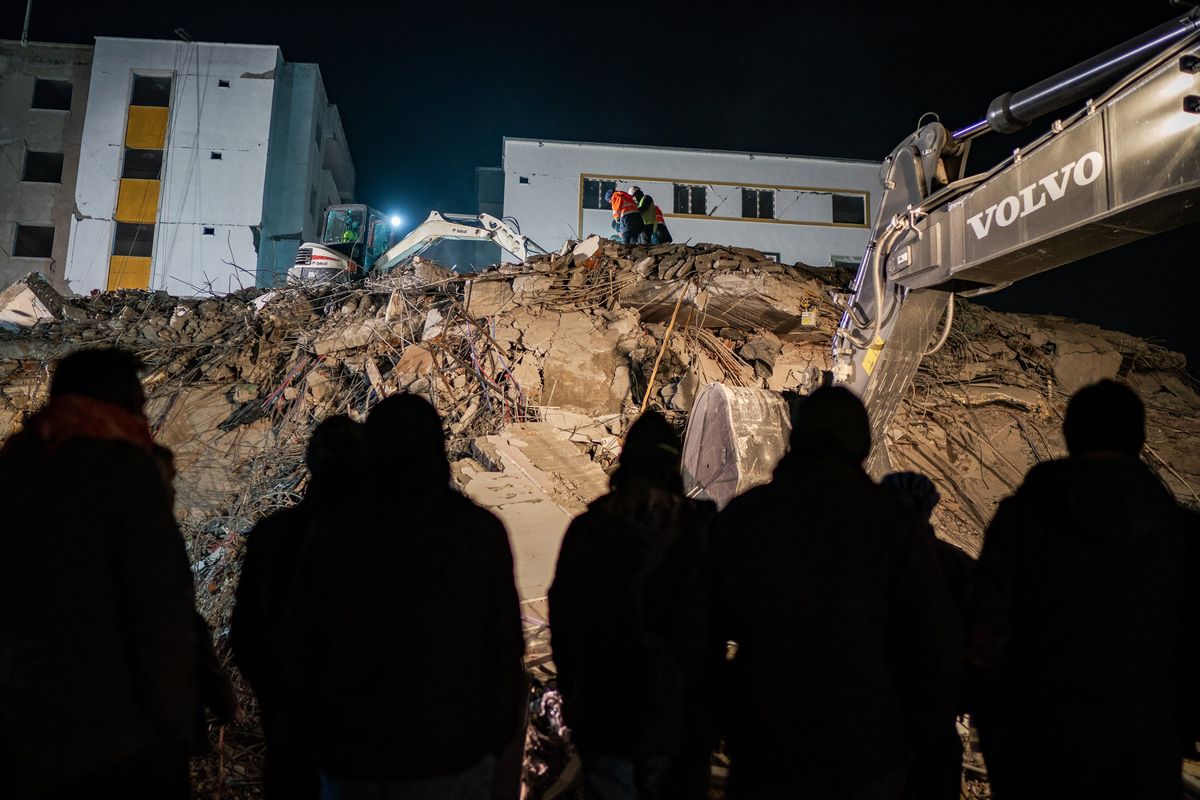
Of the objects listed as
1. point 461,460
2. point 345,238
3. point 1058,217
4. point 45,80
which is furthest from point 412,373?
point 45,80

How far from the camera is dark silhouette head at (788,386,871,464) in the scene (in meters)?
1.89

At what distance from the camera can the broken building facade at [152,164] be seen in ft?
71.4

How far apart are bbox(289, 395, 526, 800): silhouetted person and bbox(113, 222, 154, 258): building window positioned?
2447 centimetres

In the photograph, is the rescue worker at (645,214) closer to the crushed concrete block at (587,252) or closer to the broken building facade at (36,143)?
the crushed concrete block at (587,252)

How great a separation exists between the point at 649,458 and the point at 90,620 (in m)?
1.50

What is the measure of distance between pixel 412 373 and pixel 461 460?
1.93 metres

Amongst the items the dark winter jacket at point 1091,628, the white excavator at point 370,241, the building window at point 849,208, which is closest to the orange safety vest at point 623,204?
the white excavator at point 370,241

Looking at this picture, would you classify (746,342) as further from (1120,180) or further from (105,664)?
(105,664)

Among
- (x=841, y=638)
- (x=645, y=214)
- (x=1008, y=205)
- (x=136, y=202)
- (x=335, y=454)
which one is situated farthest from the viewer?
(x=136, y=202)

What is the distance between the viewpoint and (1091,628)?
1.81 m

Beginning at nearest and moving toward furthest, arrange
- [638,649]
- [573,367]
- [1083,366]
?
[638,649], [573,367], [1083,366]

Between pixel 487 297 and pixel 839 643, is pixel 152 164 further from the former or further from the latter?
pixel 839 643

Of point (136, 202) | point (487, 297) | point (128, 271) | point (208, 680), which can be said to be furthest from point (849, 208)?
point (208, 680)

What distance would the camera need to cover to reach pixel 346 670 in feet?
5.72
